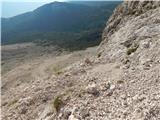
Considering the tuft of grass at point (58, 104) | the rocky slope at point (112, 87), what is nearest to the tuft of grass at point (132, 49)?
the rocky slope at point (112, 87)

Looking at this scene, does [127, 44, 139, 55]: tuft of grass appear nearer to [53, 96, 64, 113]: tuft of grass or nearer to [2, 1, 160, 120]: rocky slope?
[2, 1, 160, 120]: rocky slope

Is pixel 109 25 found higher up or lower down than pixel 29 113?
higher up

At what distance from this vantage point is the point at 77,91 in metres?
17.5

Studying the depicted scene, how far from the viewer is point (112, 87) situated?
54.3 feet

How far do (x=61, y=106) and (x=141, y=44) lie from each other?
23.4 ft

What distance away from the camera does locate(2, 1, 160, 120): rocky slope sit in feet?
47.7

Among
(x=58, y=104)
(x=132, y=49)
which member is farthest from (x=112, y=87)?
(x=132, y=49)

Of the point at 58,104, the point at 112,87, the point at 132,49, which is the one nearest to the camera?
the point at 112,87

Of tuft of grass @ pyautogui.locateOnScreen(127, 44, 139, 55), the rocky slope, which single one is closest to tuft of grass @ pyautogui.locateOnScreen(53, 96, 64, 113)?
the rocky slope

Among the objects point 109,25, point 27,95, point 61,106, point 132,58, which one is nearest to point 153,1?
point 109,25

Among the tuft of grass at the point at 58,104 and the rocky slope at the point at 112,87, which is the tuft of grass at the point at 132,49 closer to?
the rocky slope at the point at 112,87

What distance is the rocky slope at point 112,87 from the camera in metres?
14.5

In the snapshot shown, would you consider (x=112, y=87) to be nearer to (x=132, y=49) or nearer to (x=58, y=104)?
(x=58, y=104)

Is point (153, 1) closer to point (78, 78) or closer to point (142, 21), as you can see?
point (142, 21)
